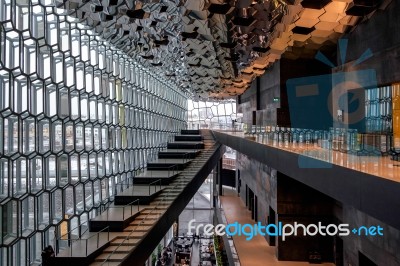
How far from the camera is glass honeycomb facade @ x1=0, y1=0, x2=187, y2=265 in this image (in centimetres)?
664

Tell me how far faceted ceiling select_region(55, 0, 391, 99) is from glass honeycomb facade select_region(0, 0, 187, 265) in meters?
0.71

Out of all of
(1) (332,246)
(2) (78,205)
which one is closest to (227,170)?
(1) (332,246)

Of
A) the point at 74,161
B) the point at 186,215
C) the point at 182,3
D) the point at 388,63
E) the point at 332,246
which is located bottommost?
the point at 186,215

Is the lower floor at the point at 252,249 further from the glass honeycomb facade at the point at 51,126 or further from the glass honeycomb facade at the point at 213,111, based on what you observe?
the glass honeycomb facade at the point at 213,111

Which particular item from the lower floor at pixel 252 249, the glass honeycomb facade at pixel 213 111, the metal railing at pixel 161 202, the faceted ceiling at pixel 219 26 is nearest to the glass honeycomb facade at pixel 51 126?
the faceted ceiling at pixel 219 26

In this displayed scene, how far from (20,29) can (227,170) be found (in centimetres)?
3504

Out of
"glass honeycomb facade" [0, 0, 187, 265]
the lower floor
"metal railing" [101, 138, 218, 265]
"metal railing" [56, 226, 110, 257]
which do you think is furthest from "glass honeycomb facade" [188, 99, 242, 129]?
"metal railing" [56, 226, 110, 257]

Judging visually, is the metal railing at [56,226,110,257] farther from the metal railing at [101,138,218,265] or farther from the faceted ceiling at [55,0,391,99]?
the faceted ceiling at [55,0,391,99]

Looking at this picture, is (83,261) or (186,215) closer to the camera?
(83,261)

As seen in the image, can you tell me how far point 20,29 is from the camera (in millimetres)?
6914

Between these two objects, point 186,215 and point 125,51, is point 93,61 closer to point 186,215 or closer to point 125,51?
point 125,51


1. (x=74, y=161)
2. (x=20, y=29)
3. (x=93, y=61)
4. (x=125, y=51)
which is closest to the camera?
(x=20, y=29)

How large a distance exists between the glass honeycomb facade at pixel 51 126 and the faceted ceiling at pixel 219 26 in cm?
71

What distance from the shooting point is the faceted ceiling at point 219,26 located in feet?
27.6
